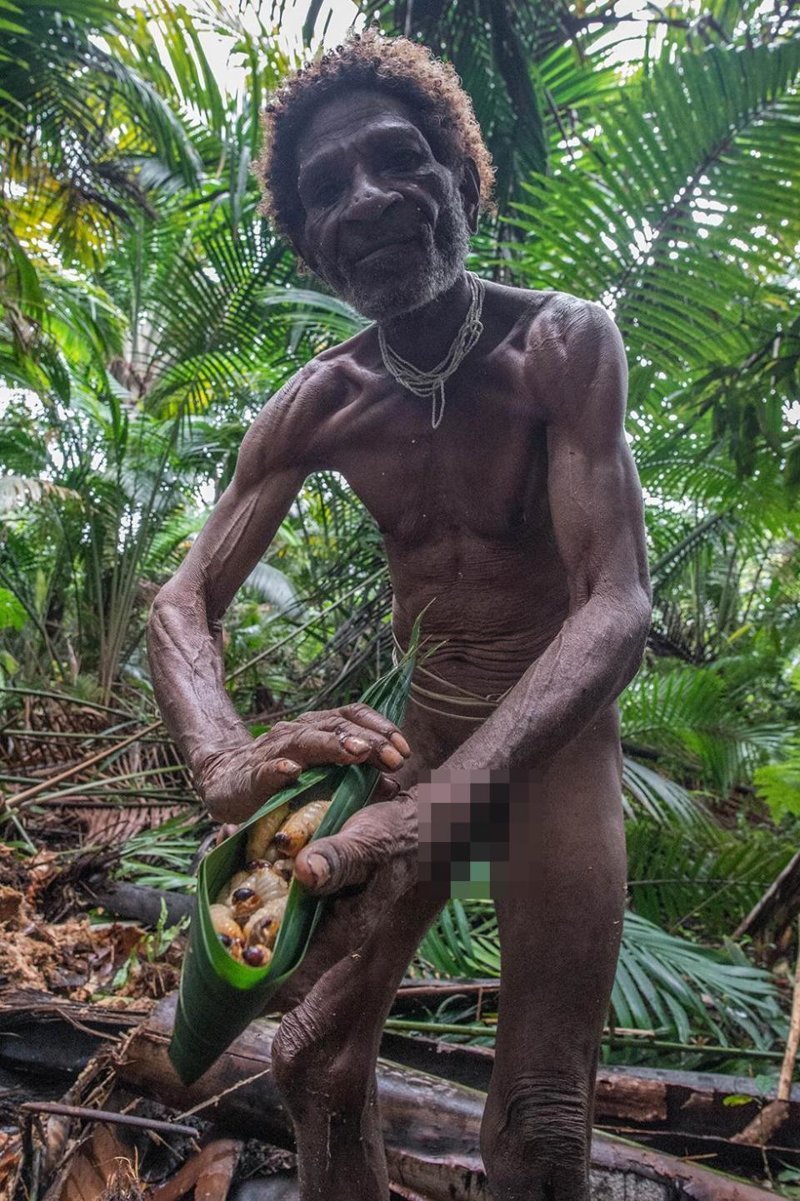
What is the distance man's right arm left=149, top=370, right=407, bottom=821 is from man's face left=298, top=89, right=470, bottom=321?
0.30 m

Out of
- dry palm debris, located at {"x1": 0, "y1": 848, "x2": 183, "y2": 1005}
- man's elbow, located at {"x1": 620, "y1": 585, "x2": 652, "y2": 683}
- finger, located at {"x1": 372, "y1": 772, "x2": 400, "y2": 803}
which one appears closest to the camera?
finger, located at {"x1": 372, "y1": 772, "x2": 400, "y2": 803}

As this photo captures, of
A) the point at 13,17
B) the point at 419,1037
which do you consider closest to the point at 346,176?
the point at 419,1037

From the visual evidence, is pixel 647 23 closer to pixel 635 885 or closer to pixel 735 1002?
pixel 635 885

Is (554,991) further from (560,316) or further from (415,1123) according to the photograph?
(560,316)

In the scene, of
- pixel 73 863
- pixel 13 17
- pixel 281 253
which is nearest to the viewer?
pixel 73 863

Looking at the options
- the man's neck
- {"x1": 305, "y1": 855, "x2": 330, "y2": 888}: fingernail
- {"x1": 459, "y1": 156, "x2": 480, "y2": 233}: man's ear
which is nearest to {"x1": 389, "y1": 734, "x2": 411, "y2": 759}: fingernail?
{"x1": 305, "y1": 855, "x2": 330, "y2": 888}: fingernail

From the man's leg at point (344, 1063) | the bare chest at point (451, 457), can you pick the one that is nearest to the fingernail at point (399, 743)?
the man's leg at point (344, 1063)

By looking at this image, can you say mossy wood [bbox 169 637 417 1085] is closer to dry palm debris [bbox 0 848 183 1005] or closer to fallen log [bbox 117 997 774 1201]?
fallen log [bbox 117 997 774 1201]

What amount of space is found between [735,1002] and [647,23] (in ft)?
13.2

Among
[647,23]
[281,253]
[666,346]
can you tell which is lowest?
[666,346]

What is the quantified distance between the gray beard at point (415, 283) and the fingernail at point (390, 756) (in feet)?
3.21

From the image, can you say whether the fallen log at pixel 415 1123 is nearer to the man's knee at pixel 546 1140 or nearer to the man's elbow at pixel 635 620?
the man's knee at pixel 546 1140

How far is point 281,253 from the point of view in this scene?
5.05 metres

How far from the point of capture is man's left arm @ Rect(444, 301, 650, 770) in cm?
138
